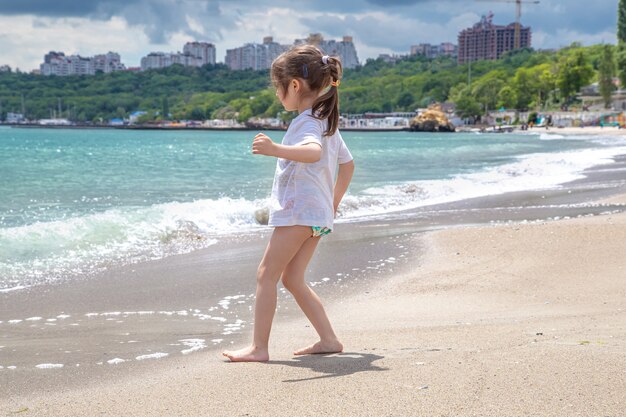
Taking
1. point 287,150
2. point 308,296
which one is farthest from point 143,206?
point 287,150

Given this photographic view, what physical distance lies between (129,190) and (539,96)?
14662cm

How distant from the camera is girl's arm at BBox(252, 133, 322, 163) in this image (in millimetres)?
3613

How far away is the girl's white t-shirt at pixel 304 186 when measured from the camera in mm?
3945

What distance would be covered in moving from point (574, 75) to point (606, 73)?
15496 mm

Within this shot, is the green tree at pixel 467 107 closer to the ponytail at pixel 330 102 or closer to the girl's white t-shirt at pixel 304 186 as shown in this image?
the ponytail at pixel 330 102

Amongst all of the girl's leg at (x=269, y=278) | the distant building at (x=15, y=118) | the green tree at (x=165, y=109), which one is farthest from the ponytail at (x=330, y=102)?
the distant building at (x=15, y=118)

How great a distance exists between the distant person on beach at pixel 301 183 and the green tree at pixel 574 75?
468ft

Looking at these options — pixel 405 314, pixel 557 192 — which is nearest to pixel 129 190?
pixel 557 192

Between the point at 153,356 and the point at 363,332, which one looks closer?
the point at 153,356

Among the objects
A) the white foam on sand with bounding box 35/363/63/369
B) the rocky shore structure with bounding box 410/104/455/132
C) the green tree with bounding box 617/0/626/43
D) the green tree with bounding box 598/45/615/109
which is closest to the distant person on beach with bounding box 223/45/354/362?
the white foam on sand with bounding box 35/363/63/369

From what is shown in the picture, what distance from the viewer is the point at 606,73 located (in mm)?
123688

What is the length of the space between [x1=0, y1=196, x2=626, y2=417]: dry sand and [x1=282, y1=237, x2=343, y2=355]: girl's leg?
114 mm

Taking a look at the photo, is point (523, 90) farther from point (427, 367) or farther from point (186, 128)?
point (427, 367)

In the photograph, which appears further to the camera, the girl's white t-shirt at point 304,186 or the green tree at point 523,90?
the green tree at point 523,90
